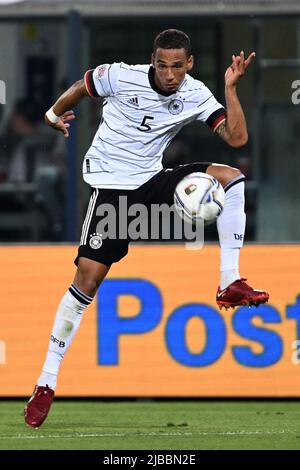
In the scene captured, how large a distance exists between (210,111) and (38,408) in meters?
2.21

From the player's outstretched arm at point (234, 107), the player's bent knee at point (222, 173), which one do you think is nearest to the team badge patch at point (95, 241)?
the player's bent knee at point (222, 173)

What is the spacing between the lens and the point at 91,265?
9.45 m

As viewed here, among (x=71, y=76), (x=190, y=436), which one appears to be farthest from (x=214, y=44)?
(x=190, y=436)

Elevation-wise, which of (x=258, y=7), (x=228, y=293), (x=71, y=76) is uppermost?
(x=258, y=7)

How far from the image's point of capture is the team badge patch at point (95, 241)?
9.44 metres

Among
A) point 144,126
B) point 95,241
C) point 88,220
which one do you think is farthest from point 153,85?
point 95,241

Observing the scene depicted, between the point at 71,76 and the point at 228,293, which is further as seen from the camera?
the point at 71,76

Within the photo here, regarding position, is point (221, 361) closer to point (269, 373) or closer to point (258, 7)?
point (269, 373)

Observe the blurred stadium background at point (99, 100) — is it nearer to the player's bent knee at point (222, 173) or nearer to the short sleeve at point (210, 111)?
the short sleeve at point (210, 111)

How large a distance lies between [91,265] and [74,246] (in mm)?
→ 2834

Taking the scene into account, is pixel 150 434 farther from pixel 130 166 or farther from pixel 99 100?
pixel 99 100

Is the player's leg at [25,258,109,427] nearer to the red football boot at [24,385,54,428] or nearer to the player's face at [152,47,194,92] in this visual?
the red football boot at [24,385,54,428]
